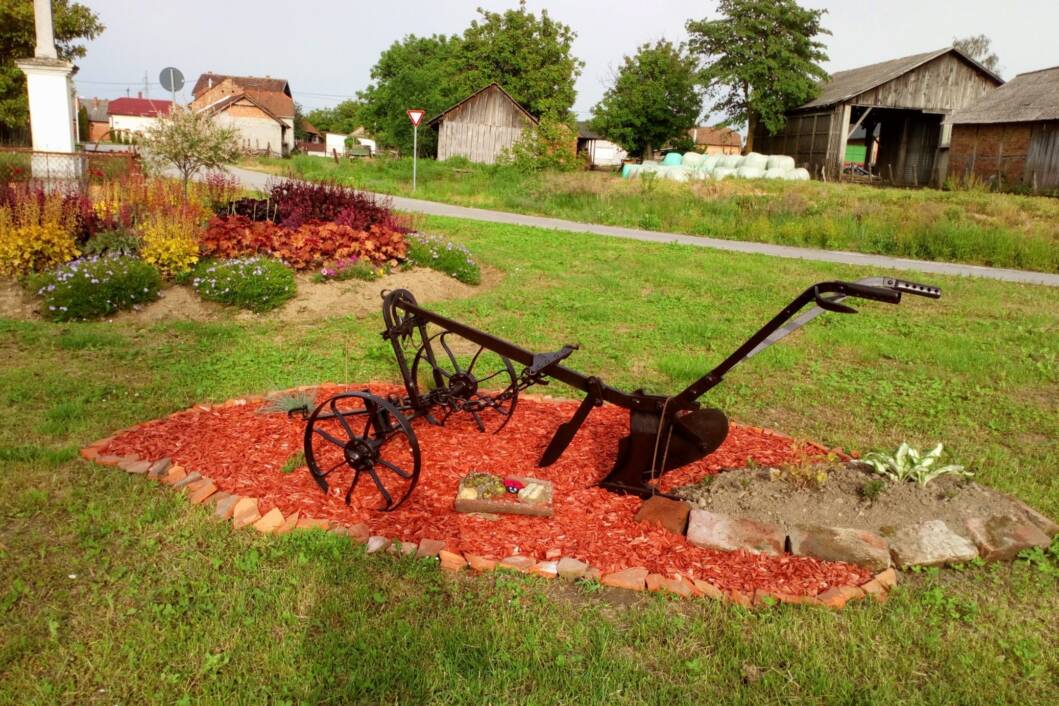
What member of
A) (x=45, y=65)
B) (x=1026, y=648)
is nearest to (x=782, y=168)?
(x=45, y=65)

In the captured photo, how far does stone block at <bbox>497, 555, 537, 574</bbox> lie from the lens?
3.24 metres

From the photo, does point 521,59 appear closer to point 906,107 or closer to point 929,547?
point 906,107

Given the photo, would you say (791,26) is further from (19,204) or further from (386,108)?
(19,204)

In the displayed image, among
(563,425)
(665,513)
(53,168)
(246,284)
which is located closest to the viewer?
(665,513)

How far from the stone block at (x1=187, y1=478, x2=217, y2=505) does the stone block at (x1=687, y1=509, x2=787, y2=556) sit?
249 cm

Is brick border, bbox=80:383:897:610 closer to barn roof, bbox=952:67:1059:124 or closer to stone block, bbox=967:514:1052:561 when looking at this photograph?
stone block, bbox=967:514:1052:561

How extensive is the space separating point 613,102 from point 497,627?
42.0 m

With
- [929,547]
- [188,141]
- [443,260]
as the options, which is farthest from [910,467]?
[188,141]

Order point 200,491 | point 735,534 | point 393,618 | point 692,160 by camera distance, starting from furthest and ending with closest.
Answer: point 692,160, point 200,491, point 735,534, point 393,618

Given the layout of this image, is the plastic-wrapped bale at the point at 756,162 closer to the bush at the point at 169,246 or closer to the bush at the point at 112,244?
the bush at the point at 169,246

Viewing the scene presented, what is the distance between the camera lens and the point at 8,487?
A: 3.77m

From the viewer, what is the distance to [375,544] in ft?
11.0

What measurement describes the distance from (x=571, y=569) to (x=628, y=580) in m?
0.26

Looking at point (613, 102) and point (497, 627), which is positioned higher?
point (613, 102)
